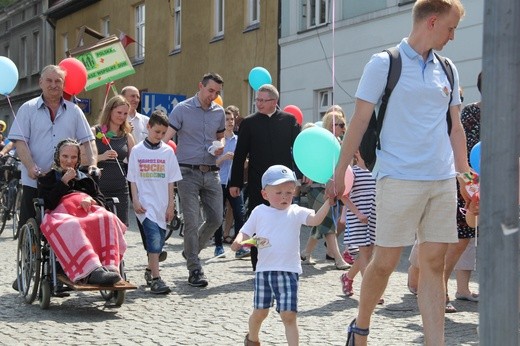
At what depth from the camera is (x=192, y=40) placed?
29.2 meters

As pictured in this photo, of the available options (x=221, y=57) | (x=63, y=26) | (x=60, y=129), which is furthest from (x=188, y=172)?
(x=63, y=26)

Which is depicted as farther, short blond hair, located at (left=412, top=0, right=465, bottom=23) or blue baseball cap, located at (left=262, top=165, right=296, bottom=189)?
blue baseball cap, located at (left=262, top=165, right=296, bottom=189)

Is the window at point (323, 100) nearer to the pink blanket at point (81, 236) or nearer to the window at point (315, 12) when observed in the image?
the window at point (315, 12)

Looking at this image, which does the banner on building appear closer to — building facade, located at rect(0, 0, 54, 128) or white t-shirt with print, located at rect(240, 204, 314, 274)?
white t-shirt with print, located at rect(240, 204, 314, 274)

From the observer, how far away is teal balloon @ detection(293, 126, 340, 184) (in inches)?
245

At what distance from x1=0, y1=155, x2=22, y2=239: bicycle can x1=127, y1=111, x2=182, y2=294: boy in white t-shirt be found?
6.72 m

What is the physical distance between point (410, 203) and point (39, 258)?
3.52 metres

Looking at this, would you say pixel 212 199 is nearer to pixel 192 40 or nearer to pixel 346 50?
pixel 346 50

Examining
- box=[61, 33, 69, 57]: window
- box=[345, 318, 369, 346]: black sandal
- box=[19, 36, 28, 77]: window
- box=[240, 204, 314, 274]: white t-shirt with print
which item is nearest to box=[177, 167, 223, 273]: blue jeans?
box=[240, 204, 314, 274]: white t-shirt with print

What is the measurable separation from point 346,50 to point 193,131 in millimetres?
12023

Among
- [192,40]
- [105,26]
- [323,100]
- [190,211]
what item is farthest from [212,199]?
[105,26]

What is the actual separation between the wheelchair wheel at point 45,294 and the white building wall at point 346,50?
31.9 feet

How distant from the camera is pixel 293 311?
5.93 meters

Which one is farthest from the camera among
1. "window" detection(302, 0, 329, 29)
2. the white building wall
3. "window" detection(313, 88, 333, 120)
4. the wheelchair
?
"window" detection(302, 0, 329, 29)
